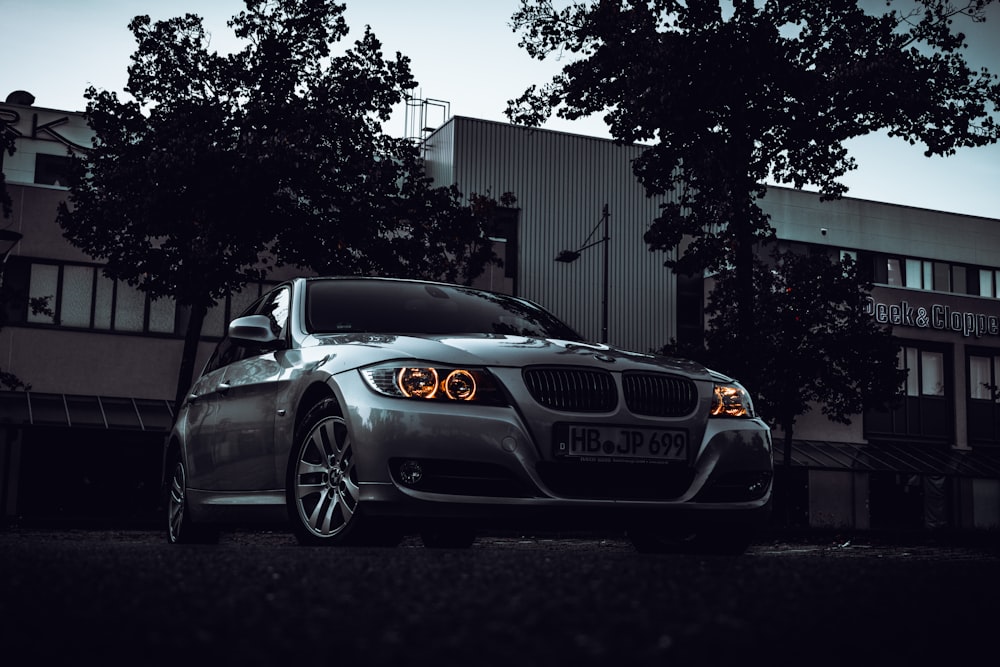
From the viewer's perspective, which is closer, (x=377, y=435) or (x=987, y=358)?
(x=377, y=435)

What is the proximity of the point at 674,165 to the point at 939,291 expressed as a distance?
2620 cm

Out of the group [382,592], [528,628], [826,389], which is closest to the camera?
[528,628]

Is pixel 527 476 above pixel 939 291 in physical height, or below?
below

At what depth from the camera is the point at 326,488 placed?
6055 millimetres

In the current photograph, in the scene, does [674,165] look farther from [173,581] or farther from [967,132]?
[173,581]

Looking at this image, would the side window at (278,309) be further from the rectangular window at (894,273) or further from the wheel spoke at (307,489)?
the rectangular window at (894,273)

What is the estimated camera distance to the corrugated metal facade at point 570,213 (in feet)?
129

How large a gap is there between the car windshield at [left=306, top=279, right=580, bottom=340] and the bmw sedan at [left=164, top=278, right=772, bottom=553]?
0.02 m

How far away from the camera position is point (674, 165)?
22.3 metres

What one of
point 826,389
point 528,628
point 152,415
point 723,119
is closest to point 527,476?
point 528,628

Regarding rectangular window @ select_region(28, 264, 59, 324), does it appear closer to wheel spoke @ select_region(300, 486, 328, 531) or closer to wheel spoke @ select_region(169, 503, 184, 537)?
wheel spoke @ select_region(169, 503, 184, 537)

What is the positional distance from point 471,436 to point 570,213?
3600 centimetres

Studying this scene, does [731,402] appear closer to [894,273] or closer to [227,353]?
[227,353]

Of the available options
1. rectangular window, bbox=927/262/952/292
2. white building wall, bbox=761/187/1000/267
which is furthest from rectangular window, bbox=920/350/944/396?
white building wall, bbox=761/187/1000/267
